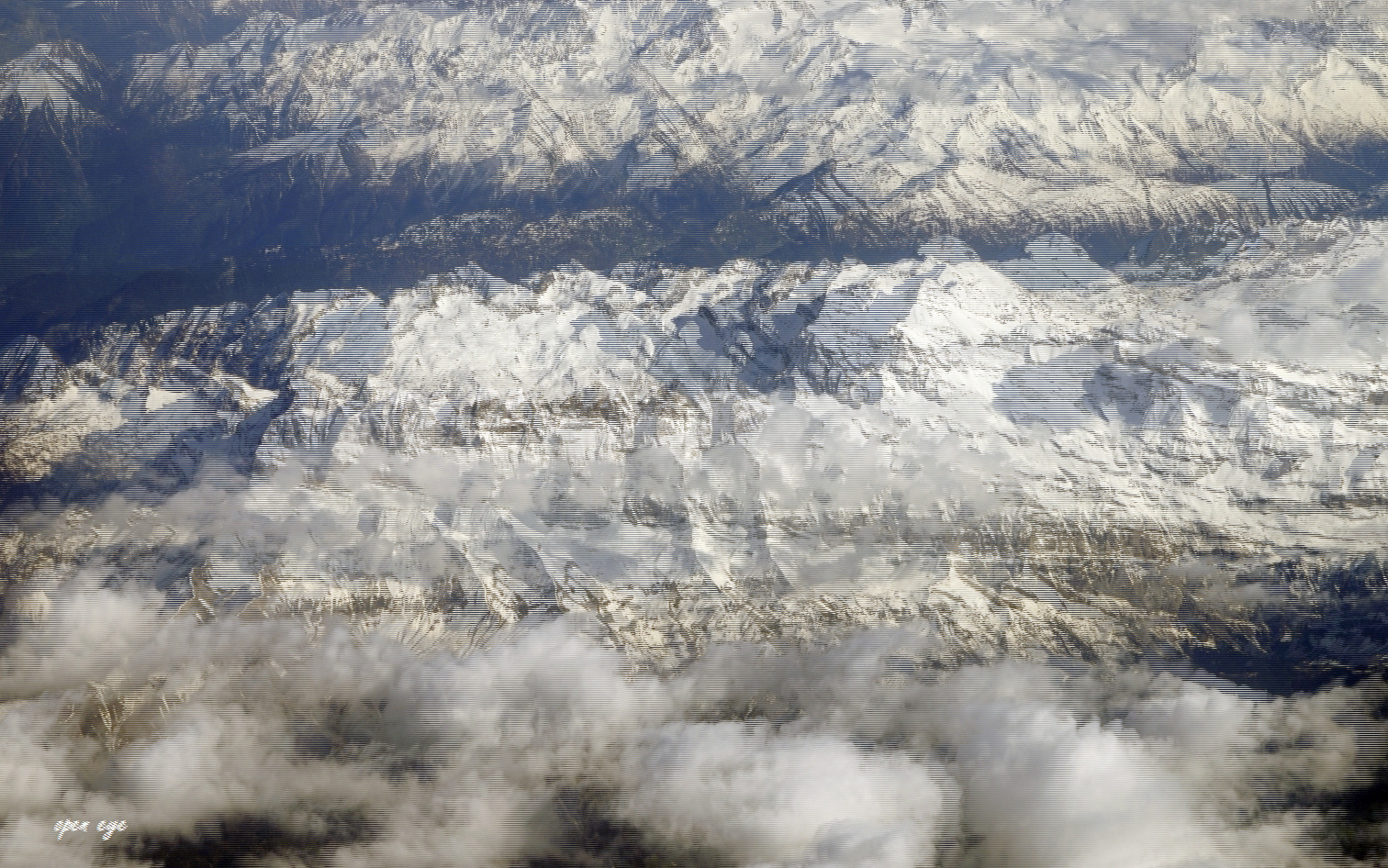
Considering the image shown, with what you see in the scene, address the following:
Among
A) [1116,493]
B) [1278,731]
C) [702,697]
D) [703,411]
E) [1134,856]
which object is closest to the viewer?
[1134,856]

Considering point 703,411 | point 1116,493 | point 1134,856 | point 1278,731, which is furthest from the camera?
point 703,411

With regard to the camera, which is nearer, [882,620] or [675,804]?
[675,804]

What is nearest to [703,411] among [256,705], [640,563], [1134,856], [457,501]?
[640,563]

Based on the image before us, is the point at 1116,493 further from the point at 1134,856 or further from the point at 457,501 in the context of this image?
the point at 457,501

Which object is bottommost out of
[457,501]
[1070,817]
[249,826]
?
[249,826]

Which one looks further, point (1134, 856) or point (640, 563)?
point (640, 563)

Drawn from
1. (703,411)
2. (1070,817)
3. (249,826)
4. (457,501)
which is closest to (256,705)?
(249,826)

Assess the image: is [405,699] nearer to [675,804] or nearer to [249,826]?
[249,826]

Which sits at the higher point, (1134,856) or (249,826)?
(1134,856)

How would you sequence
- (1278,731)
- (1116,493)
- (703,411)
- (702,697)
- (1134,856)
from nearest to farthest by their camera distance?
(1134,856) → (1278,731) → (702,697) → (1116,493) → (703,411)
